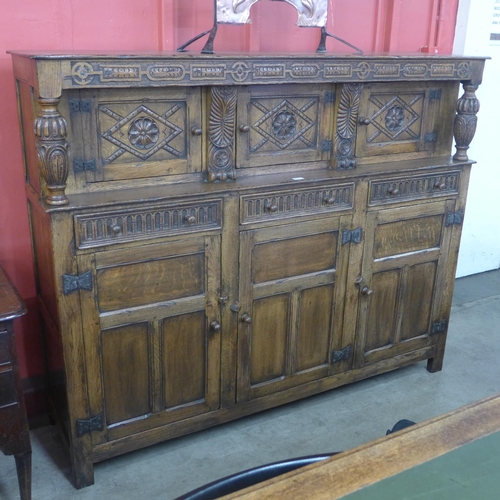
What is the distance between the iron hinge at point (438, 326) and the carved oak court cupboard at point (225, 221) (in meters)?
0.22

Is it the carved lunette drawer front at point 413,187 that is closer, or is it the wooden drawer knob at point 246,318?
the wooden drawer knob at point 246,318

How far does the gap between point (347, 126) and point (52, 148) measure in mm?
1390

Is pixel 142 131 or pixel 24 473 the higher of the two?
pixel 142 131

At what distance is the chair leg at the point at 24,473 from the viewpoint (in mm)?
2342

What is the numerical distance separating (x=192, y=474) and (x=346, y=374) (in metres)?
1.00

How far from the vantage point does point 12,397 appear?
2.23 m

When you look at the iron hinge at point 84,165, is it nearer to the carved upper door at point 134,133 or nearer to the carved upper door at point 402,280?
the carved upper door at point 134,133

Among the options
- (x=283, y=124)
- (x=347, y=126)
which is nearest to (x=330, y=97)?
(x=347, y=126)

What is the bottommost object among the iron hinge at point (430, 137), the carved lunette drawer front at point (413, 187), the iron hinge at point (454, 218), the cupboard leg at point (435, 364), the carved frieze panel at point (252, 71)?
the cupboard leg at point (435, 364)

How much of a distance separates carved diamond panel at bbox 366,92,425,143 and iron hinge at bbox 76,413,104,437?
71.3 inches

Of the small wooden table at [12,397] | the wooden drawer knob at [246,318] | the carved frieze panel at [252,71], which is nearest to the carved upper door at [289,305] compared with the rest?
the wooden drawer knob at [246,318]

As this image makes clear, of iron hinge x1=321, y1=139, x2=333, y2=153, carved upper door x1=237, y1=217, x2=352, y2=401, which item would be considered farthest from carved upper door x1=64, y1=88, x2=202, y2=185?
iron hinge x1=321, y1=139, x2=333, y2=153

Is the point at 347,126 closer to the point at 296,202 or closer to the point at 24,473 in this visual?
the point at 296,202

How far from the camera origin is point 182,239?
8.16 ft
